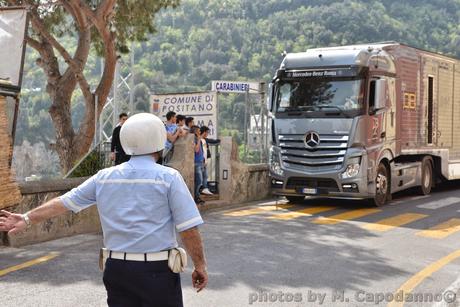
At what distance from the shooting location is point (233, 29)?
320 ft

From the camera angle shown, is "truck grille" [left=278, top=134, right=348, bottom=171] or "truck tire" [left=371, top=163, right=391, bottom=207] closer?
"truck grille" [left=278, top=134, right=348, bottom=171]

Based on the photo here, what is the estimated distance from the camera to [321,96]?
42.0ft

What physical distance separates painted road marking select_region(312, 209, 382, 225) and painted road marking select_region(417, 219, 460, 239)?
1.58 meters

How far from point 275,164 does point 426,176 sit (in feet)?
14.7

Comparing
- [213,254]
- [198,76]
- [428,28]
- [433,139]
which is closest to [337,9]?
[428,28]

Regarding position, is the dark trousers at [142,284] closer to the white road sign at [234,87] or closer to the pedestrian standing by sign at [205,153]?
the pedestrian standing by sign at [205,153]

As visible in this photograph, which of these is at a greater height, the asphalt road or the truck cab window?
the truck cab window

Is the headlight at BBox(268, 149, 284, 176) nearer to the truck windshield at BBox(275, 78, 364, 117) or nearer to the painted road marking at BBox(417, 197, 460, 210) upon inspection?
the truck windshield at BBox(275, 78, 364, 117)

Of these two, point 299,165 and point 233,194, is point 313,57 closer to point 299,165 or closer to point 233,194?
point 299,165

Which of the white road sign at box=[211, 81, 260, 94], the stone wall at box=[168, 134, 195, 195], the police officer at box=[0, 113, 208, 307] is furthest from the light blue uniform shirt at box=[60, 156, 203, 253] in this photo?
the white road sign at box=[211, 81, 260, 94]

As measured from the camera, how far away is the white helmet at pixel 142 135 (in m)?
3.26

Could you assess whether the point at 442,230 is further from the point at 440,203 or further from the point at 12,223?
the point at 12,223

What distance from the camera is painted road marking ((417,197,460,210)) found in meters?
13.3

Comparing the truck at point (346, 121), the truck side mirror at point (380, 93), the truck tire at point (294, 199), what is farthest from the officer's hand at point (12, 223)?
the truck tire at point (294, 199)
